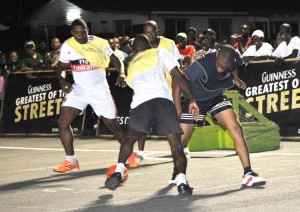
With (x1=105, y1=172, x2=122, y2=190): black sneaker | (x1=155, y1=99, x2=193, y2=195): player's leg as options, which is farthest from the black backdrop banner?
(x1=105, y1=172, x2=122, y2=190): black sneaker

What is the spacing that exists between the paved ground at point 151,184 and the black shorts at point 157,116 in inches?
27.2

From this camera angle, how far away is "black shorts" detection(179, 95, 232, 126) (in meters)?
11.4

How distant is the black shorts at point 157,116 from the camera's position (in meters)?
10.6

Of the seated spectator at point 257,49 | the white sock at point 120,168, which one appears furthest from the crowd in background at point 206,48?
the white sock at point 120,168

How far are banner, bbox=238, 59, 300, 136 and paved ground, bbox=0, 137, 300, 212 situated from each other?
0.46 meters

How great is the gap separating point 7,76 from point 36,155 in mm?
4919

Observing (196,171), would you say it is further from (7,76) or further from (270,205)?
(7,76)

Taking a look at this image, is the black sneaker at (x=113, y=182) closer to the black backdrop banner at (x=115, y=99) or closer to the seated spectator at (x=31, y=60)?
the black backdrop banner at (x=115, y=99)

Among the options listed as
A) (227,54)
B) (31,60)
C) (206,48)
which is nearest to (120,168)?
(227,54)

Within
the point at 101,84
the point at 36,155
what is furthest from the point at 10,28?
the point at 101,84

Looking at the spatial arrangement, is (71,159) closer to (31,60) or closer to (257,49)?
(257,49)

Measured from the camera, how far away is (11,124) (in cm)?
2077

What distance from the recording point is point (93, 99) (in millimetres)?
13172

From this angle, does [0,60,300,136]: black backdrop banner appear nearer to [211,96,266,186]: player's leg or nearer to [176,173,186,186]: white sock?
[211,96,266,186]: player's leg
